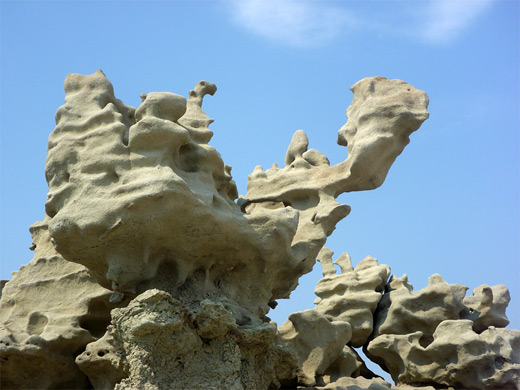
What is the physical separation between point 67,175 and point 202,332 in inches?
63.8

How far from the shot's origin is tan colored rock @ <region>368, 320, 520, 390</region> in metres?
8.16

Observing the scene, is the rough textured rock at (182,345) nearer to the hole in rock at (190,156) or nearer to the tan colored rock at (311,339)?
the hole in rock at (190,156)

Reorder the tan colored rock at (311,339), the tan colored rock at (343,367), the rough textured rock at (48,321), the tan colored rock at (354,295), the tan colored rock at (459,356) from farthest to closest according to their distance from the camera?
the tan colored rock at (354,295)
the tan colored rock at (343,367)
the tan colored rock at (459,356)
the tan colored rock at (311,339)
the rough textured rock at (48,321)

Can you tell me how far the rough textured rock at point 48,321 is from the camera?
7176 mm

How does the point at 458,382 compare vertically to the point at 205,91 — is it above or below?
below

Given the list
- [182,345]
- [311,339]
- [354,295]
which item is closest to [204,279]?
[182,345]

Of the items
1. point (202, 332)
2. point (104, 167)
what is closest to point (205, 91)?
point (104, 167)

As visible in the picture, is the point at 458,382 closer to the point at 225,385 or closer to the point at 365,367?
the point at 365,367

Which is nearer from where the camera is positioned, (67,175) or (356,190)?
(67,175)

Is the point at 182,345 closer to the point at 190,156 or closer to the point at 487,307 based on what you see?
the point at 190,156

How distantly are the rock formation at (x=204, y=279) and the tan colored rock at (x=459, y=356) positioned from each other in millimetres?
15

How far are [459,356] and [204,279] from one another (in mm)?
3003

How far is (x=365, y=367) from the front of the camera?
924cm

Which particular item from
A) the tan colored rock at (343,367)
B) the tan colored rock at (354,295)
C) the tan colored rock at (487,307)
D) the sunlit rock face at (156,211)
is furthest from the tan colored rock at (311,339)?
the tan colored rock at (487,307)
